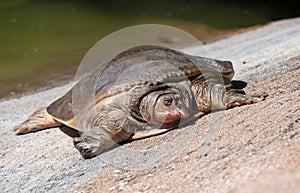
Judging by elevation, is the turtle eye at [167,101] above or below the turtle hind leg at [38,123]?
above

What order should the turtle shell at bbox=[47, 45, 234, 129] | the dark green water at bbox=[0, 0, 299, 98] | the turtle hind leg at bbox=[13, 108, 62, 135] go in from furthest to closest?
the dark green water at bbox=[0, 0, 299, 98], the turtle hind leg at bbox=[13, 108, 62, 135], the turtle shell at bbox=[47, 45, 234, 129]

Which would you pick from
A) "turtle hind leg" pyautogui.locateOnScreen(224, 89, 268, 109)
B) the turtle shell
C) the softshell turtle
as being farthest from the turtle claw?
"turtle hind leg" pyautogui.locateOnScreen(224, 89, 268, 109)

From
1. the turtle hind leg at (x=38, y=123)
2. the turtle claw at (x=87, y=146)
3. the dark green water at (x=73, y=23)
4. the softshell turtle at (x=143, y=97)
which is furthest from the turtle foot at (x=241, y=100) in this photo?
the dark green water at (x=73, y=23)

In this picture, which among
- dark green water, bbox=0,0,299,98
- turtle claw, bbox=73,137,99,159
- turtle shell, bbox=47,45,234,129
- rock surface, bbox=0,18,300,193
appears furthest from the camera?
dark green water, bbox=0,0,299,98

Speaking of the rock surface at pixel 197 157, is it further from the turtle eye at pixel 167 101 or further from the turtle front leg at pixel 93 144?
the turtle eye at pixel 167 101

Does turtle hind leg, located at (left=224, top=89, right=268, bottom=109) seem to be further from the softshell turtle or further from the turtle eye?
the turtle eye

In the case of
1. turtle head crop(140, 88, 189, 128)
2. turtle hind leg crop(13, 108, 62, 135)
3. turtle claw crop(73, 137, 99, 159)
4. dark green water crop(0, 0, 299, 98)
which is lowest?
dark green water crop(0, 0, 299, 98)
